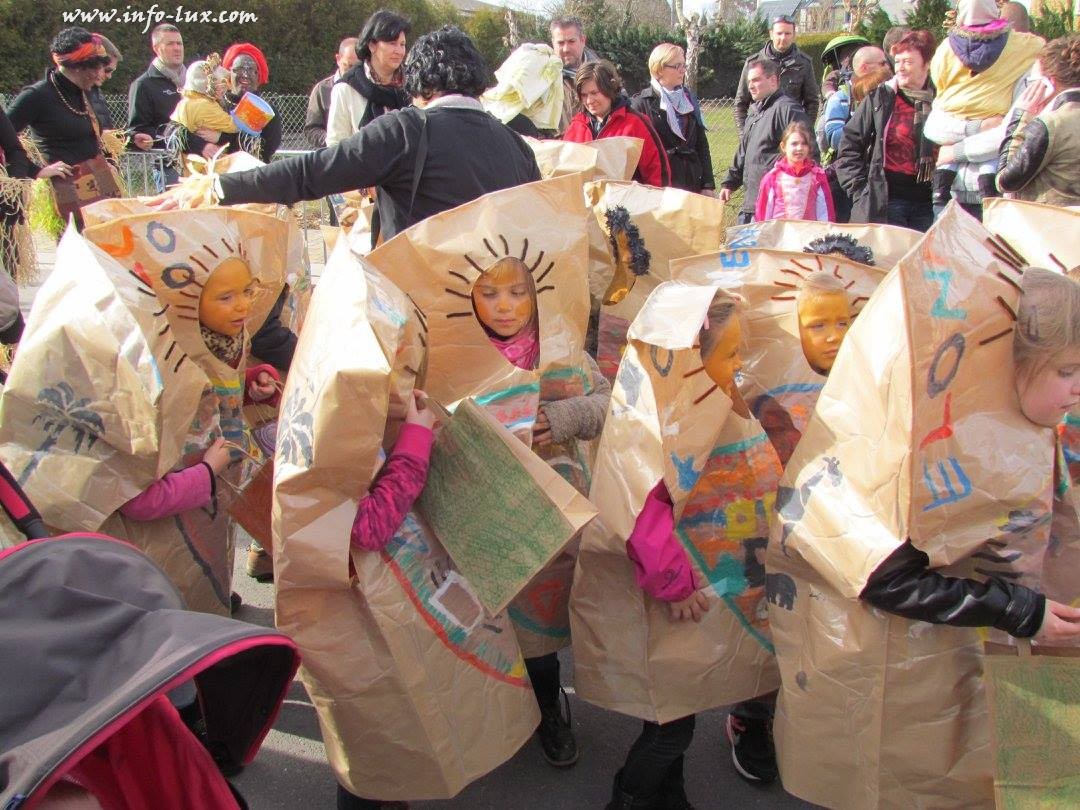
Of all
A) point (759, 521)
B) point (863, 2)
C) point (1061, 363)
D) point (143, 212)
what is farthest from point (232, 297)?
point (863, 2)

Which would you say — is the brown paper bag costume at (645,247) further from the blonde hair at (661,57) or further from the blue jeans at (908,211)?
the blonde hair at (661,57)

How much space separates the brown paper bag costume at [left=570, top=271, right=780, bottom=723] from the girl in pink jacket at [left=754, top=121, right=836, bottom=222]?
3051 mm

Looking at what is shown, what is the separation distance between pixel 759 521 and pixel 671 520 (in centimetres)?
30

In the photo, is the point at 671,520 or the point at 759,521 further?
the point at 759,521

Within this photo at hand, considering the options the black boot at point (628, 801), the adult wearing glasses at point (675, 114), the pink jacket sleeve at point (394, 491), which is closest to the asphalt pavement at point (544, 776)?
the black boot at point (628, 801)

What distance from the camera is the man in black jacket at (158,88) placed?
6.83m

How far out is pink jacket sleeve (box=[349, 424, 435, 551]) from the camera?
1927mm

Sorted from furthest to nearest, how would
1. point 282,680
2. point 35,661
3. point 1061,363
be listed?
point 1061,363 < point 282,680 < point 35,661

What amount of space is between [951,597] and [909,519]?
18 cm

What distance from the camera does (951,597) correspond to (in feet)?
5.65

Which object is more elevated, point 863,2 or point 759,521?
point 759,521

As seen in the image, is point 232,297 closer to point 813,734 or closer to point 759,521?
point 759,521

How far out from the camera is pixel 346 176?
276 centimetres

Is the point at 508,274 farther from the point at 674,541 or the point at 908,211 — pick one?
the point at 908,211
